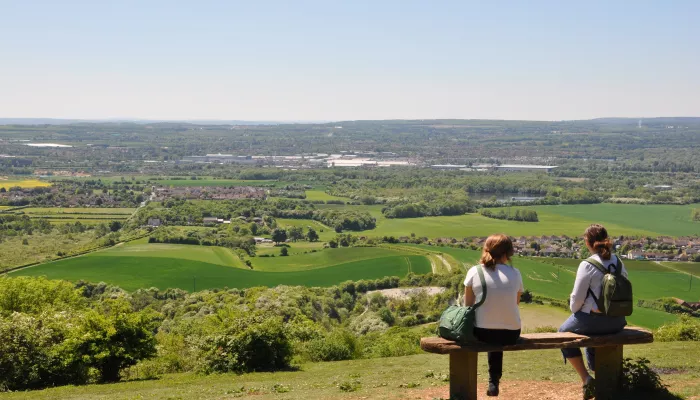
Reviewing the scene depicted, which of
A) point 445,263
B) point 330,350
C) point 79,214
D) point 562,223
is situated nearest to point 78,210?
point 79,214

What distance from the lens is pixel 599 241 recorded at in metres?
8.29

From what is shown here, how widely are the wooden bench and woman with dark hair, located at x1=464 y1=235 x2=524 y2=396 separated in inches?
7.2

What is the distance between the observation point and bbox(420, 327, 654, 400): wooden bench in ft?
26.1

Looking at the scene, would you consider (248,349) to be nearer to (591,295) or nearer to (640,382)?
(640,382)

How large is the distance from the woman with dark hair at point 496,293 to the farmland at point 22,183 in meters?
133

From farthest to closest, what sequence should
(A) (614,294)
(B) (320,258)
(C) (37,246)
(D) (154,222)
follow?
(D) (154,222) → (C) (37,246) → (B) (320,258) → (A) (614,294)

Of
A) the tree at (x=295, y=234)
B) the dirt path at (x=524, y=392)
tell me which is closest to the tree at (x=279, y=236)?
the tree at (x=295, y=234)

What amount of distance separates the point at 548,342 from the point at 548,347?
7cm

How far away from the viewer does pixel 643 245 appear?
2746 inches

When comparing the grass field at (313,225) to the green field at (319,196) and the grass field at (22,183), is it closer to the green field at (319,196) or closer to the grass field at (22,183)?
the green field at (319,196)

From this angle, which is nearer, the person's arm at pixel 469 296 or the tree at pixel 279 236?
the person's arm at pixel 469 296

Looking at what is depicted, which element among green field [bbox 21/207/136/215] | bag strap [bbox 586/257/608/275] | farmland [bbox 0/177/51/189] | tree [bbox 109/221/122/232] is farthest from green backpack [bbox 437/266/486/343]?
farmland [bbox 0/177/51/189]

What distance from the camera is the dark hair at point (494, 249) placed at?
305 inches

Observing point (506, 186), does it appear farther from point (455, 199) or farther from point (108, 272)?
point (108, 272)
